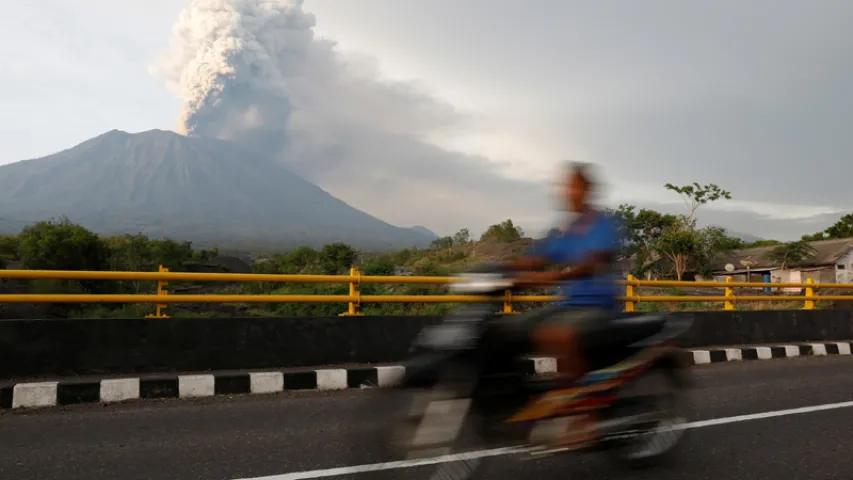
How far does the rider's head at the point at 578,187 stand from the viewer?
351 centimetres

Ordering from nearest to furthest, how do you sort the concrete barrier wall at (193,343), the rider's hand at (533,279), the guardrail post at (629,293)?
the rider's hand at (533,279), the concrete barrier wall at (193,343), the guardrail post at (629,293)

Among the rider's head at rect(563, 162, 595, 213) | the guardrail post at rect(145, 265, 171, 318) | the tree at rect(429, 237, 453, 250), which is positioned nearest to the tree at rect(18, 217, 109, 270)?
the guardrail post at rect(145, 265, 171, 318)

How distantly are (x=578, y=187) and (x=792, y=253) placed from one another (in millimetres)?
61683

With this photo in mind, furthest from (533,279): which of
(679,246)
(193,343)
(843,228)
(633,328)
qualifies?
(843,228)

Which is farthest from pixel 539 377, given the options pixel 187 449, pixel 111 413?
pixel 111 413

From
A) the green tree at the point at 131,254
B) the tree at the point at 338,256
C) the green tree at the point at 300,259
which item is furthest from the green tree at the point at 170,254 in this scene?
the tree at the point at 338,256

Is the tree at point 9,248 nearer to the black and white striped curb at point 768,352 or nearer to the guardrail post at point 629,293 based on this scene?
the guardrail post at point 629,293

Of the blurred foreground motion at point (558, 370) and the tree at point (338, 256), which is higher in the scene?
the tree at point (338, 256)

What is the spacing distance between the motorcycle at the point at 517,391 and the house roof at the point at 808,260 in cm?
6055

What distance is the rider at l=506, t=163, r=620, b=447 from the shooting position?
3.32 meters

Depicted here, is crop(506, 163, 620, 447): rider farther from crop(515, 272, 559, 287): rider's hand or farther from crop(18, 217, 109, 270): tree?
crop(18, 217, 109, 270): tree

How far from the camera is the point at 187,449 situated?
13.2 ft

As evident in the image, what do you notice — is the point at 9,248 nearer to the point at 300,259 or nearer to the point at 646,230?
the point at 300,259

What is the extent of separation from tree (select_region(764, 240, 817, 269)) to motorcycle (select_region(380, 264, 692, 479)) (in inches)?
2397
